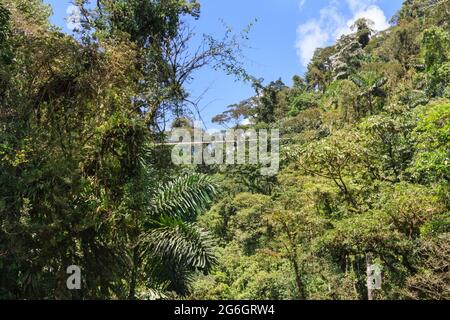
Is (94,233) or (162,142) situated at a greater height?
(162,142)

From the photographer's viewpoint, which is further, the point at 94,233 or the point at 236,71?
the point at 236,71

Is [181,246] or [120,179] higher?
[120,179]

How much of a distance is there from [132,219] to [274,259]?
11.4 metres

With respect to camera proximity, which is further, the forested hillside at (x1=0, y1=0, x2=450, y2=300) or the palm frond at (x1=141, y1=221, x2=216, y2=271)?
the palm frond at (x1=141, y1=221, x2=216, y2=271)

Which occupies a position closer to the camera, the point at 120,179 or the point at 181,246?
the point at 120,179

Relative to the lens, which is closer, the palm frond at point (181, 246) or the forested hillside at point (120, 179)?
the forested hillside at point (120, 179)

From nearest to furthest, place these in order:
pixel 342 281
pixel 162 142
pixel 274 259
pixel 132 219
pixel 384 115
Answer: pixel 132 219, pixel 162 142, pixel 342 281, pixel 384 115, pixel 274 259

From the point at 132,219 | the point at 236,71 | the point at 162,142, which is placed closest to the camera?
the point at 132,219

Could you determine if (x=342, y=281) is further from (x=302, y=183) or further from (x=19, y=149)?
(x=19, y=149)
